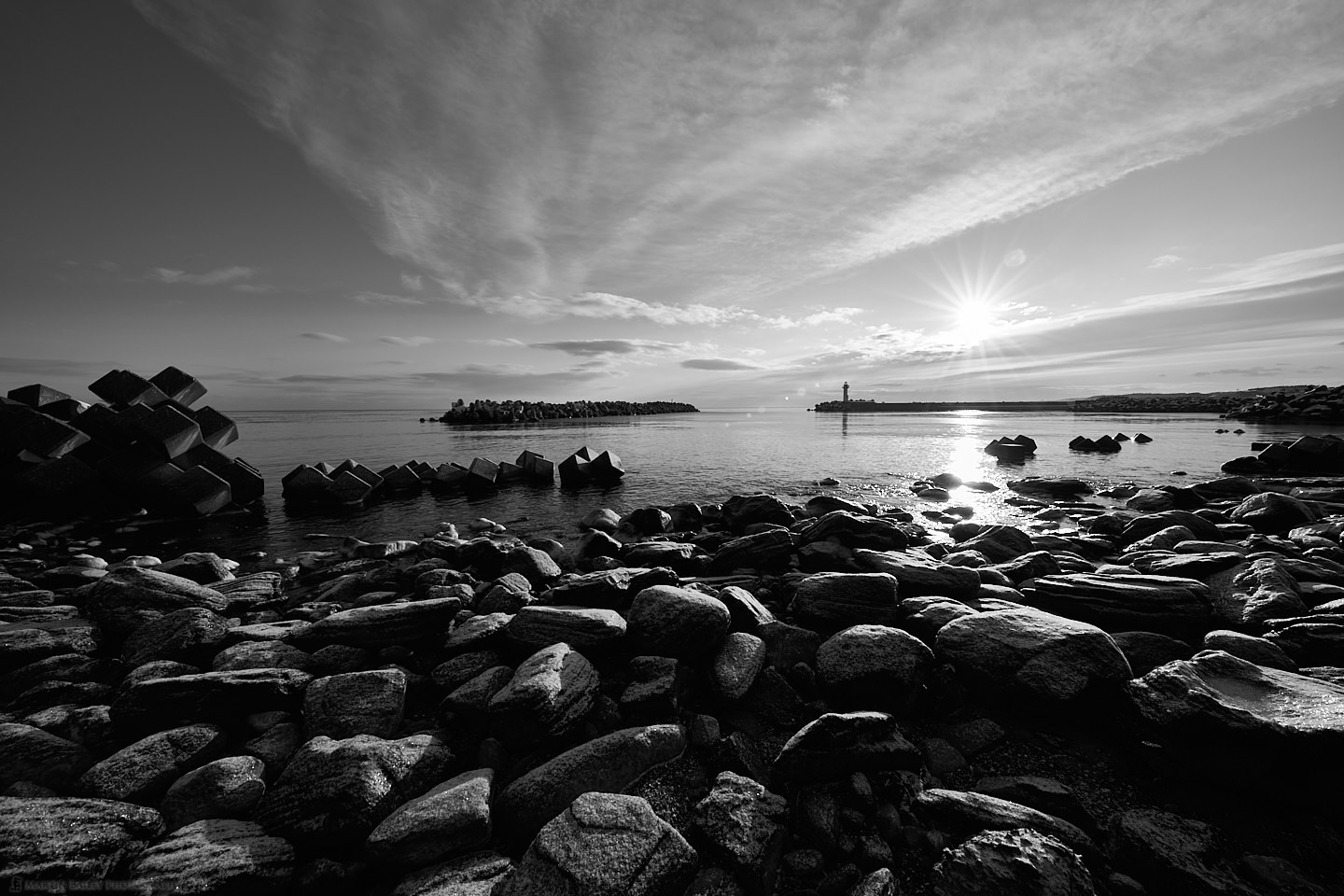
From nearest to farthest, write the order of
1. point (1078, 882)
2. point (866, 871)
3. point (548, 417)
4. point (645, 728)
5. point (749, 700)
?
point (1078, 882) → point (866, 871) → point (645, 728) → point (749, 700) → point (548, 417)

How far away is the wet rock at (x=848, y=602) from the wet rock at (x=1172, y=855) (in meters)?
2.53

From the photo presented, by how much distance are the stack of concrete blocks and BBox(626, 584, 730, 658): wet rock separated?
15.5 m

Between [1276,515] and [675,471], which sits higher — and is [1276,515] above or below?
above

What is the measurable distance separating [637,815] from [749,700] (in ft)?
5.68

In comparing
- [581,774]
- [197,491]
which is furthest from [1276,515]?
[197,491]

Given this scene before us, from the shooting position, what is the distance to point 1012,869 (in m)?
2.42

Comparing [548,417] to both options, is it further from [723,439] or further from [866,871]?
[866,871]

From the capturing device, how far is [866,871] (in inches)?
108

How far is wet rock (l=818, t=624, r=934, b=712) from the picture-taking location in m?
4.05

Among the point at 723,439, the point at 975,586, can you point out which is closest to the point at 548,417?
the point at 723,439

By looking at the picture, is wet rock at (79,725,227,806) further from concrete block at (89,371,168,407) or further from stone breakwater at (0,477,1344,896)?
concrete block at (89,371,168,407)

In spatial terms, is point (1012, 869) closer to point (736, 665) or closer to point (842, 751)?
point (842, 751)

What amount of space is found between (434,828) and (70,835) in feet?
7.25

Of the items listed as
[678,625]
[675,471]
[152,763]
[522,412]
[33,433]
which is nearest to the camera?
[152,763]
